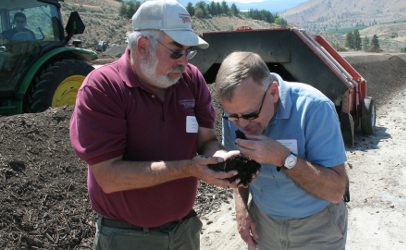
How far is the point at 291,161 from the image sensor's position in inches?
61.9

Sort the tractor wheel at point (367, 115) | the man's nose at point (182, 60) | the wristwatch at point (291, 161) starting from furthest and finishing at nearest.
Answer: the tractor wheel at point (367, 115)
the man's nose at point (182, 60)
the wristwatch at point (291, 161)

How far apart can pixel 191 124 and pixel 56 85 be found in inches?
168

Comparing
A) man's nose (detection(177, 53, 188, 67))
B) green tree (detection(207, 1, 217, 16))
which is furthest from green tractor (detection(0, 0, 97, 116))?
green tree (detection(207, 1, 217, 16))

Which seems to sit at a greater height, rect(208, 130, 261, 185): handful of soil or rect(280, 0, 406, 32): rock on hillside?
rect(280, 0, 406, 32): rock on hillside

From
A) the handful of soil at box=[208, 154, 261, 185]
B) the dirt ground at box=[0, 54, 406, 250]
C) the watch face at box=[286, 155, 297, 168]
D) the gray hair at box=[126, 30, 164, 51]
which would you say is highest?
the gray hair at box=[126, 30, 164, 51]

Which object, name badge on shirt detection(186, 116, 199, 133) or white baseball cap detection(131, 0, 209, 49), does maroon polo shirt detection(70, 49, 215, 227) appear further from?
white baseball cap detection(131, 0, 209, 49)

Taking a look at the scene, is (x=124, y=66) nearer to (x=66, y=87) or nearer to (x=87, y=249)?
(x=87, y=249)

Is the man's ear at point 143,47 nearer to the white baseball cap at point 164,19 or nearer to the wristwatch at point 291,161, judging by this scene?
the white baseball cap at point 164,19

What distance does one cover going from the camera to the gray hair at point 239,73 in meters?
1.67

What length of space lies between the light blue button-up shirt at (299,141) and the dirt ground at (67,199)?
1.49m

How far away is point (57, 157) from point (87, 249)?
52.1 inches

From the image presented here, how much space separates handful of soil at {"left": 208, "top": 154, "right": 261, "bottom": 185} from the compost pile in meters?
1.95

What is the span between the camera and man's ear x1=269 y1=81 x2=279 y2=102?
174 cm

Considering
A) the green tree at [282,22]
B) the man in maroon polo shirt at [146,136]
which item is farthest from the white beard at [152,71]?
the green tree at [282,22]
